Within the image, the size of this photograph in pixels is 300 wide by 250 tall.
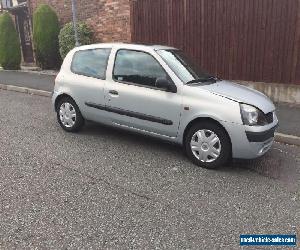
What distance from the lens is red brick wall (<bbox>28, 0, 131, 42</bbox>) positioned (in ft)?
38.9

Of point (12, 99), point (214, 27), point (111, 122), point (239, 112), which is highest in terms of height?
point (214, 27)

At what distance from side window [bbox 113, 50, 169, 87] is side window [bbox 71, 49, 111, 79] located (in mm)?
286

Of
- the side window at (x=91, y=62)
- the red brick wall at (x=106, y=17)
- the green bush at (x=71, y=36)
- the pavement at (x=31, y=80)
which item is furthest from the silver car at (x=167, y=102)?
the green bush at (x=71, y=36)

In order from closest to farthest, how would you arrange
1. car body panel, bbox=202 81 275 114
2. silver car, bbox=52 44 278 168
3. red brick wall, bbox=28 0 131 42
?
silver car, bbox=52 44 278 168 < car body panel, bbox=202 81 275 114 < red brick wall, bbox=28 0 131 42

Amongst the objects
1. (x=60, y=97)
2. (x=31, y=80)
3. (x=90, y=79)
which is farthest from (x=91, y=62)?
(x=31, y=80)

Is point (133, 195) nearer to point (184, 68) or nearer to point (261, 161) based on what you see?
point (261, 161)

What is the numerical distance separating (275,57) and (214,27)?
1.88 m

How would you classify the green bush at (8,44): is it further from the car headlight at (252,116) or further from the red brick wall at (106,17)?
the car headlight at (252,116)

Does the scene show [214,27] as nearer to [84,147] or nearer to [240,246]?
[84,147]

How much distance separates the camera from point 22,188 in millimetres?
4254

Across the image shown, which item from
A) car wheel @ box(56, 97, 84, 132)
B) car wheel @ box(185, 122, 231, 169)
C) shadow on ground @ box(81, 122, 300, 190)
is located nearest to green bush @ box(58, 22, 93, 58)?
car wheel @ box(56, 97, 84, 132)

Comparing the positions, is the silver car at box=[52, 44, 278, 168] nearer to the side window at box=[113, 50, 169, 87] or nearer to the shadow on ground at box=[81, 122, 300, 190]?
the side window at box=[113, 50, 169, 87]

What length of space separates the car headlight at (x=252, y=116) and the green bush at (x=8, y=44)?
14030 mm

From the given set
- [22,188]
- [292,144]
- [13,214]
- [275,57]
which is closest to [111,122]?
[22,188]
